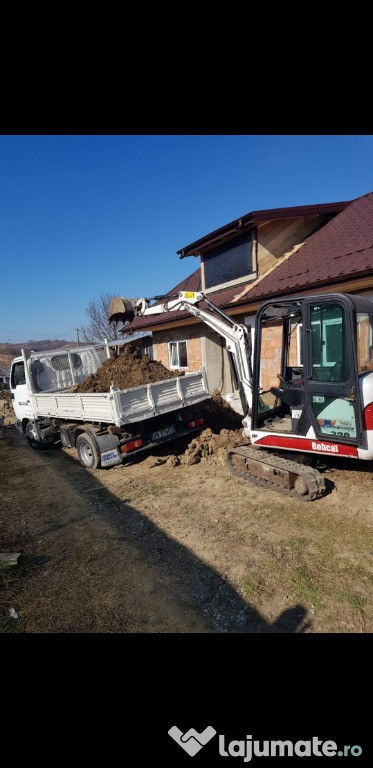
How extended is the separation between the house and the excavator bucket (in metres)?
2.53

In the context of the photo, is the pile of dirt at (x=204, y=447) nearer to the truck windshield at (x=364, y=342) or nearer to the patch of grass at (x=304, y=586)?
the truck windshield at (x=364, y=342)

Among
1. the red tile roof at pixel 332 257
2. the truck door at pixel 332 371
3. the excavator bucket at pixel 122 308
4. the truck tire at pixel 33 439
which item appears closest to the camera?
the truck door at pixel 332 371

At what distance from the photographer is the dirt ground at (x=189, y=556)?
2.72m

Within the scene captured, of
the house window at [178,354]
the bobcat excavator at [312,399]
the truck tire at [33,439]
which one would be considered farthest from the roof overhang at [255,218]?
the truck tire at [33,439]

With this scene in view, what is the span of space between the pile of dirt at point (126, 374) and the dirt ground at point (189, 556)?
6.78 feet

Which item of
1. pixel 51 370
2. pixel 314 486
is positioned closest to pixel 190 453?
pixel 314 486

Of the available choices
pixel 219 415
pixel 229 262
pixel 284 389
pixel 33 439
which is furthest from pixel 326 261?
pixel 33 439

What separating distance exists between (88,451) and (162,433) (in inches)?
Result: 61.0

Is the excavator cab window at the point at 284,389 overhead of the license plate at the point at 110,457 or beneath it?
overhead

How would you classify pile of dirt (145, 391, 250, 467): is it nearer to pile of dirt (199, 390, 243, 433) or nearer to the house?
pile of dirt (199, 390, 243, 433)

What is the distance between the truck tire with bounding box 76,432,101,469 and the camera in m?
6.27
